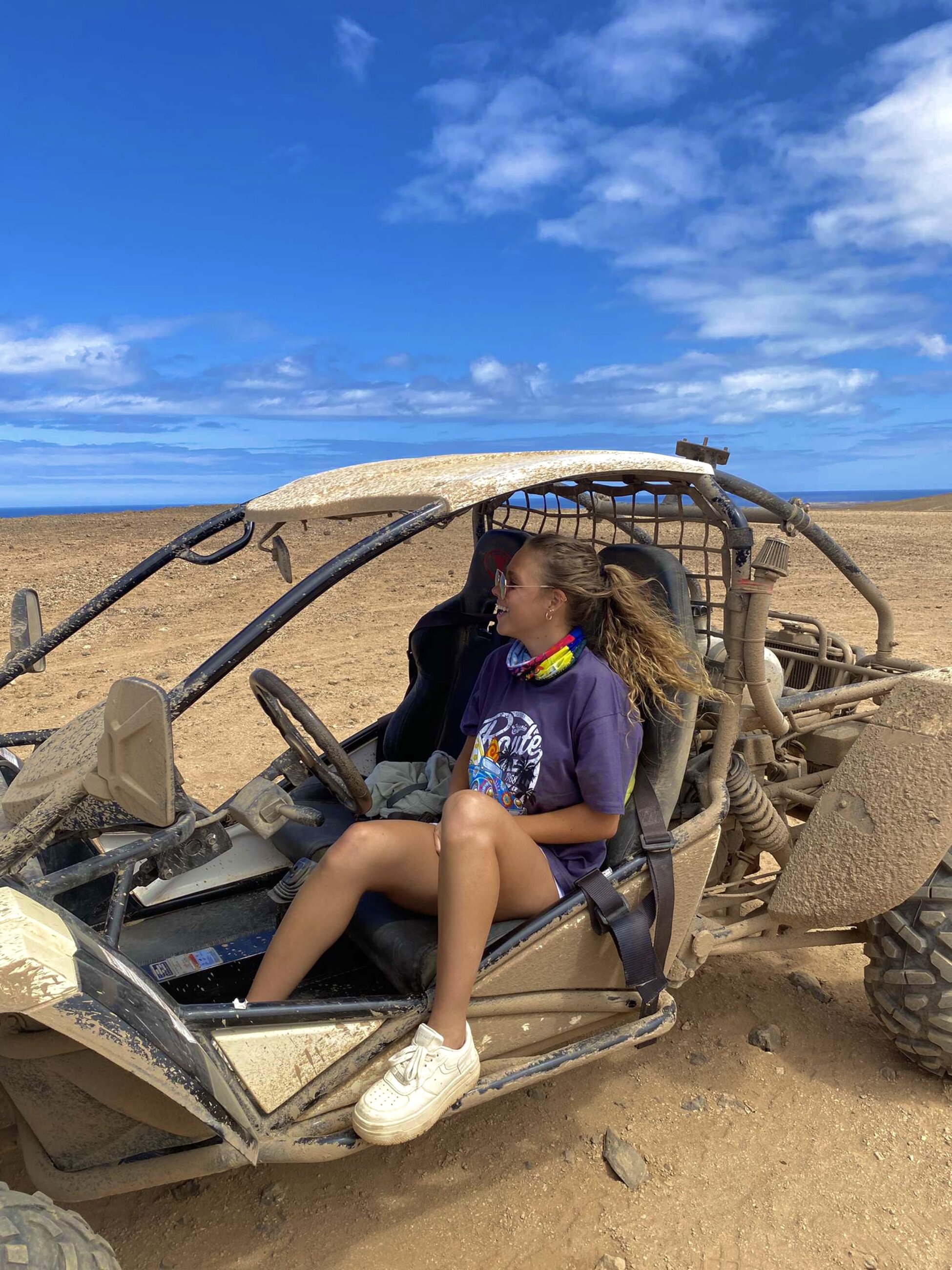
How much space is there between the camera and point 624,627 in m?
2.55

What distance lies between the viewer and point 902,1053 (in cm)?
315

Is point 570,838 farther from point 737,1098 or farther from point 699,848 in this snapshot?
point 737,1098

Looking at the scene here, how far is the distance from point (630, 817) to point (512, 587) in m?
0.72

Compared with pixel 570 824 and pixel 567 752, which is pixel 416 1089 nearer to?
pixel 570 824

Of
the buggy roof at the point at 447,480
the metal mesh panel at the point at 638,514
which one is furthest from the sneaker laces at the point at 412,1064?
the metal mesh panel at the point at 638,514

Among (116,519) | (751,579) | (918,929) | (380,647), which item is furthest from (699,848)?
(116,519)

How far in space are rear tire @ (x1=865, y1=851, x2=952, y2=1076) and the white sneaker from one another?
1555 millimetres

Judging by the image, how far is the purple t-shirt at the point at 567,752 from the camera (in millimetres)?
2373

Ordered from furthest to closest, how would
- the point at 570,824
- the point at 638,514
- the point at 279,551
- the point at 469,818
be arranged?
the point at 638,514, the point at 279,551, the point at 570,824, the point at 469,818

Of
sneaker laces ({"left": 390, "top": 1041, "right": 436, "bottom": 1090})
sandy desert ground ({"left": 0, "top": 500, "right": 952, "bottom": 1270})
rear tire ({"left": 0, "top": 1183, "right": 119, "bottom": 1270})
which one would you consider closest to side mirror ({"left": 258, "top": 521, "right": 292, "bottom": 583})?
sneaker laces ({"left": 390, "top": 1041, "right": 436, "bottom": 1090})

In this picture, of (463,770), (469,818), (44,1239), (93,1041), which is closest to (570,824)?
(469,818)

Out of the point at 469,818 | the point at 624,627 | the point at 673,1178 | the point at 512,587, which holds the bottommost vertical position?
the point at 673,1178

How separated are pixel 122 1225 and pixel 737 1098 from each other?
188 centimetres

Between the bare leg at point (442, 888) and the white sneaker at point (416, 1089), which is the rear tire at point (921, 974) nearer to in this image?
the bare leg at point (442, 888)
